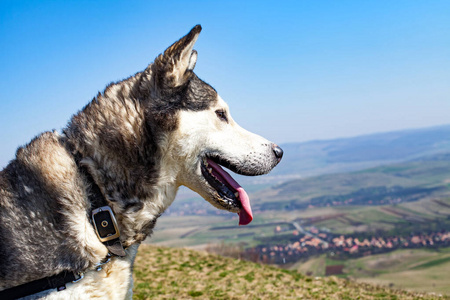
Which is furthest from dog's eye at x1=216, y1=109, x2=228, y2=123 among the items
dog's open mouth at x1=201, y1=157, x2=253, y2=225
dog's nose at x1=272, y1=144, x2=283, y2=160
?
dog's nose at x1=272, y1=144, x2=283, y2=160

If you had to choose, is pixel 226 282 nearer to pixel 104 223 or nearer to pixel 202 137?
pixel 202 137

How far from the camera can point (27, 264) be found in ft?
7.75

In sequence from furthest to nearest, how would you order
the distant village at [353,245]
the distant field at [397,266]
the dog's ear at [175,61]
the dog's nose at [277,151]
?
the distant village at [353,245] < the distant field at [397,266] < the dog's nose at [277,151] < the dog's ear at [175,61]

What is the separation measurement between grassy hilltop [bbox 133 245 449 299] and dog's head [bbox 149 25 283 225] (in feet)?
19.3

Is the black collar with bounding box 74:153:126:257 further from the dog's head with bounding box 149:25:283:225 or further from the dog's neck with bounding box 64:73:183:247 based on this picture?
the dog's head with bounding box 149:25:283:225

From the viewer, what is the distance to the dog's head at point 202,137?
288 cm

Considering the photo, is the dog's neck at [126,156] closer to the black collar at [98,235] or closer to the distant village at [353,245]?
the black collar at [98,235]

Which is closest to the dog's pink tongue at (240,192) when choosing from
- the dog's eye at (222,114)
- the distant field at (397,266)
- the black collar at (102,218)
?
the dog's eye at (222,114)

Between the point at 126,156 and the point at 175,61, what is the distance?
2.85 feet

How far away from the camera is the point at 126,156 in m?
2.66

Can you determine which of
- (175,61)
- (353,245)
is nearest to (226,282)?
(175,61)

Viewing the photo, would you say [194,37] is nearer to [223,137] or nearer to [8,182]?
[223,137]

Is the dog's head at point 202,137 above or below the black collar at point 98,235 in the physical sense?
above

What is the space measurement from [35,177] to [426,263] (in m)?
51.9
